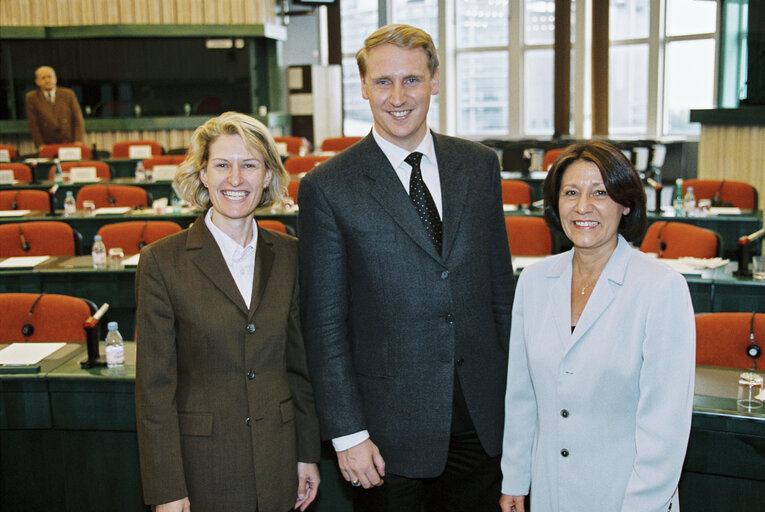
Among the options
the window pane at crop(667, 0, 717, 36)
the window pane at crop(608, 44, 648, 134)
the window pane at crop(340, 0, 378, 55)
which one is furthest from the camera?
the window pane at crop(340, 0, 378, 55)

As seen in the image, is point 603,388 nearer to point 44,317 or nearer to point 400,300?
point 400,300

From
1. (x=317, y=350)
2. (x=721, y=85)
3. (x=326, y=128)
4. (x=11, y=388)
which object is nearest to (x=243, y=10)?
(x=326, y=128)

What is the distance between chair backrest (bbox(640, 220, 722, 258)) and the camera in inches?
168

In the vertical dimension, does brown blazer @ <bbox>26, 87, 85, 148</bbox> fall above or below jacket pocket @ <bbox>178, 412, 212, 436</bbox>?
above

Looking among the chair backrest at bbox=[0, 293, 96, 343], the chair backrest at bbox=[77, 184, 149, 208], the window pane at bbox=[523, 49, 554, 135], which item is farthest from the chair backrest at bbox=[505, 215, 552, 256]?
the window pane at bbox=[523, 49, 554, 135]

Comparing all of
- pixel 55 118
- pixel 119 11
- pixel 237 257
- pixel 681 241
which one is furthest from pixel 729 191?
pixel 119 11

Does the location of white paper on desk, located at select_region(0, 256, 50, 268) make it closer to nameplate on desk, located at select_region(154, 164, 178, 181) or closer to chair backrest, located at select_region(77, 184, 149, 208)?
chair backrest, located at select_region(77, 184, 149, 208)

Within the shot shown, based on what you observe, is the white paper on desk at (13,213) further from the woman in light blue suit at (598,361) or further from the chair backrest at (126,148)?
the woman in light blue suit at (598,361)

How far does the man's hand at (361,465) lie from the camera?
6.33ft

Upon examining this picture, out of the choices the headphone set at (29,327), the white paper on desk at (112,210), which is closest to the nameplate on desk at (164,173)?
the white paper on desk at (112,210)

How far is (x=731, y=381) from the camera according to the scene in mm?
2461

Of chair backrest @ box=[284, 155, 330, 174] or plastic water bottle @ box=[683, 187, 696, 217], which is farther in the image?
chair backrest @ box=[284, 155, 330, 174]

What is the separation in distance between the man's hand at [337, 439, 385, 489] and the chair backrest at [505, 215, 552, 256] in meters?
3.02

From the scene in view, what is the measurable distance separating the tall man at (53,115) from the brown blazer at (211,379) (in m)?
9.90
